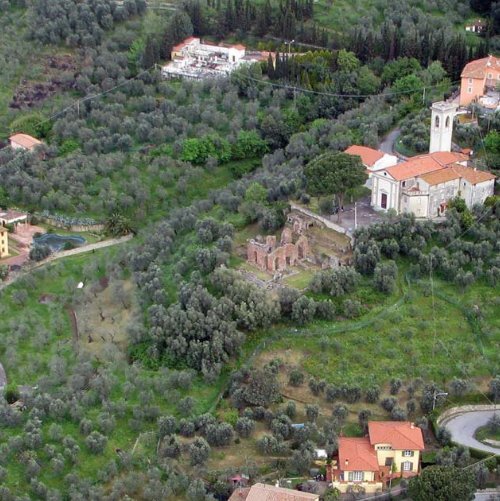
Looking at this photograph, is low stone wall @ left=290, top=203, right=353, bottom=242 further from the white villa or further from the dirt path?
the dirt path

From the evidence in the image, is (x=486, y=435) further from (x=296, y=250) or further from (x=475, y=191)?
(x=475, y=191)

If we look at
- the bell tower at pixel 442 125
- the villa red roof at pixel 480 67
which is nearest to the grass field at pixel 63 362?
the bell tower at pixel 442 125

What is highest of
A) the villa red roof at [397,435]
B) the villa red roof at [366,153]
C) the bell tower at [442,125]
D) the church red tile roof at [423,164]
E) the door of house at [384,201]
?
the bell tower at [442,125]

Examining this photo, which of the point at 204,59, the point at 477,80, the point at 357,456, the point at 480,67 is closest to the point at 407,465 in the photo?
the point at 357,456

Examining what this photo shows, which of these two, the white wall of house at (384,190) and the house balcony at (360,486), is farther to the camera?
the white wall of house at (384,190)

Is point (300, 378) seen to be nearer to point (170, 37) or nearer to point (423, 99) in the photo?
point (423, 99)

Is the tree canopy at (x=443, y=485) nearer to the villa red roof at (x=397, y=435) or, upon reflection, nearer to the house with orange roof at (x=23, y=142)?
the villa red roof at (x=397, y=435)

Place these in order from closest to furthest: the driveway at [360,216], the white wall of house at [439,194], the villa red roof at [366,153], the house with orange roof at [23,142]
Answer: the white wall of house at [439,194], the driveway at [360,216], the villa red roof at [366,153], the house with orange roof at [23,142]
